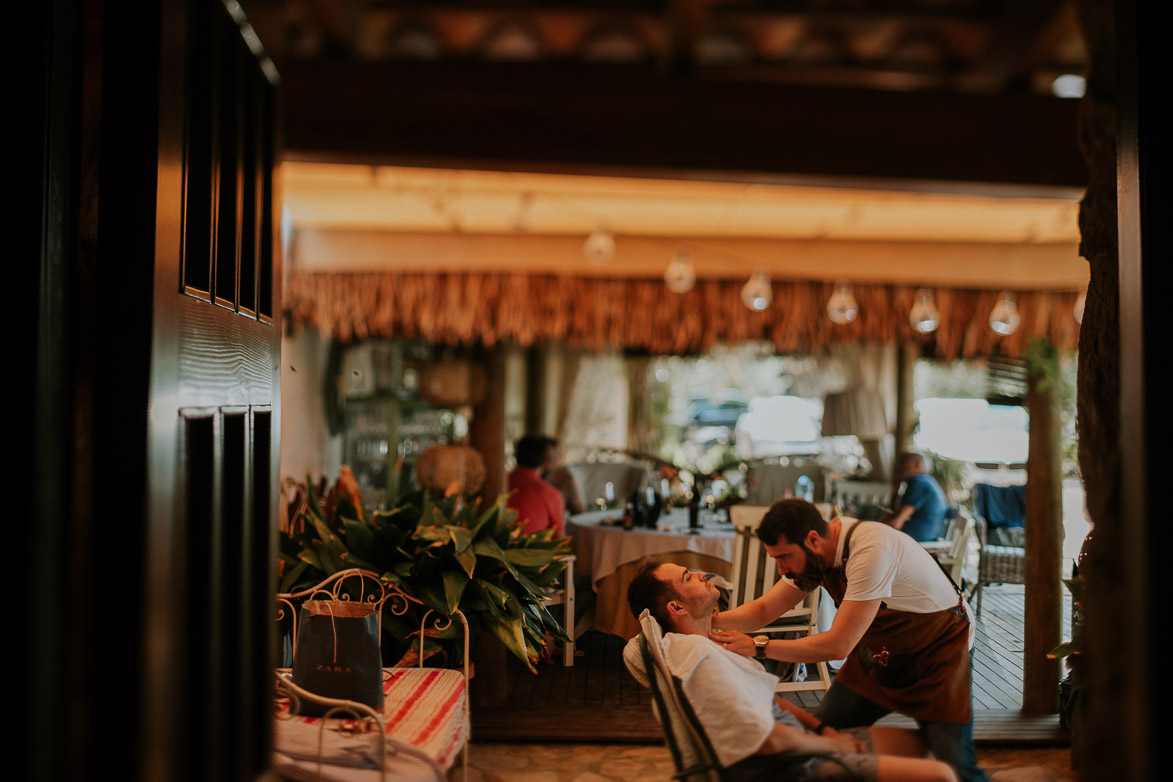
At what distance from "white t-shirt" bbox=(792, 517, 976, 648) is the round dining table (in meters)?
1.08

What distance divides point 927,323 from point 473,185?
121 inches

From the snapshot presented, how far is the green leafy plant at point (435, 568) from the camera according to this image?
10.5ft

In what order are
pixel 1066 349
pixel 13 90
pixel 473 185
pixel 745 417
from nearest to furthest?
pixel 13 90 → pixel 473 185 → pixel 1066 349 → pixel 745 417

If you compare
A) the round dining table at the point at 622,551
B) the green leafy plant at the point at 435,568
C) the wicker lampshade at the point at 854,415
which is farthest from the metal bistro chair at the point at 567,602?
the wicker lampshade at the point at 854,415

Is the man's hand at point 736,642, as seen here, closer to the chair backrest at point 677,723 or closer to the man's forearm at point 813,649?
the man's forearm at point 813,649

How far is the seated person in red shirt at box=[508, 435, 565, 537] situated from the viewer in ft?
15.1

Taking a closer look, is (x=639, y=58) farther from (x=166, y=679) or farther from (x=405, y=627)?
(x=166, y=679)

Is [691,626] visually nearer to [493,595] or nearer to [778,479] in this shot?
[493,595]

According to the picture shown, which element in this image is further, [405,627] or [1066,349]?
[1066,349]

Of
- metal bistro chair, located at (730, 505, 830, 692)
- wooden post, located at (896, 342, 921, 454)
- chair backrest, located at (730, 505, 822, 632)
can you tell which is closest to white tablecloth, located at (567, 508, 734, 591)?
chair backrest, located at (730, 505, 822, 632)

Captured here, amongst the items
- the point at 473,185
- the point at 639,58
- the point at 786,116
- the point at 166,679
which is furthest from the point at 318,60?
the point at 166,679

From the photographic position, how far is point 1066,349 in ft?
21.6

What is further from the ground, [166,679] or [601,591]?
[166,679]

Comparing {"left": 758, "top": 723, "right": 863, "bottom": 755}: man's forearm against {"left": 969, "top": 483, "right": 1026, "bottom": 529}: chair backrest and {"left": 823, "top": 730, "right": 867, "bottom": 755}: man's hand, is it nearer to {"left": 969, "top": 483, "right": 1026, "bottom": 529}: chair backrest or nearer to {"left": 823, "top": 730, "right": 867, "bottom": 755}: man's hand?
{"left": 823, "top": 730, "right": 867, "bottom": 755}: man's hand
